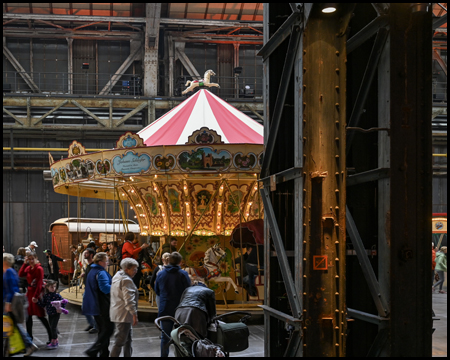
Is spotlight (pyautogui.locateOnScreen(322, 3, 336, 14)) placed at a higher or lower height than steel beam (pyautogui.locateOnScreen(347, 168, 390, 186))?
higher

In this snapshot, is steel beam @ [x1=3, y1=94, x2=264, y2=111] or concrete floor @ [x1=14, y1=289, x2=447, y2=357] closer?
concrete floor @ [x1=14, y1=289, x2=447, y2=357]

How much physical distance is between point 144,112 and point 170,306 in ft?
50.0

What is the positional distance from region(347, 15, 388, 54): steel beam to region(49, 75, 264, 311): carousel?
16.6 feet

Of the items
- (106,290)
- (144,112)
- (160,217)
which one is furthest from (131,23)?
(106,290)

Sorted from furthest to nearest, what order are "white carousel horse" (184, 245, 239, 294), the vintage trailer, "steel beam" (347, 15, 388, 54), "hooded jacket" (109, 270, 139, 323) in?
the vintage trailer, "white carousel horse" (184, 245, 239, 294), "hooded jacket" (109, 270, 139, 323), "steel beam" (347, 15, 388, 54)

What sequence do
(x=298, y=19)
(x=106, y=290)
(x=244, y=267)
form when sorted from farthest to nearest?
(x=244, y=267), (x=106, y=290), (x=298, y=19)

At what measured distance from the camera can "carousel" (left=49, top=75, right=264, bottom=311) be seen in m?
10.8

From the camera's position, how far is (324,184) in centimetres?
435

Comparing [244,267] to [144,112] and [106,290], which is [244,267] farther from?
[144,112]

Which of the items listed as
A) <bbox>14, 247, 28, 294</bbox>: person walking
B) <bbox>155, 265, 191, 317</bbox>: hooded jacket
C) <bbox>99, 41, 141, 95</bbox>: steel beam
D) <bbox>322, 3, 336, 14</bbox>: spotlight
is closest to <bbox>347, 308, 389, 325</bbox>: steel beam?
<bbox>155, 265, 191, 317</bbox>: hooded jacket

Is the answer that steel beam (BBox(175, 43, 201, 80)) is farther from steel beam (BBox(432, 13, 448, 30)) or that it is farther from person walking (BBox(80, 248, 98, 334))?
steel beam (BBox(432, 13, 448, 30))

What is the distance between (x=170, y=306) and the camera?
22.5 feet

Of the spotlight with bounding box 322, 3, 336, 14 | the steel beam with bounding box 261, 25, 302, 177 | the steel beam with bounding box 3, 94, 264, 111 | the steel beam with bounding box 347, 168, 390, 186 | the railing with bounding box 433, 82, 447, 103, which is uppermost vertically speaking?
the railing with bounding box 433, 82, 447, 103

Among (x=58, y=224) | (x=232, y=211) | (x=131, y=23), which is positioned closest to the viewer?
(x=232, y=211)
